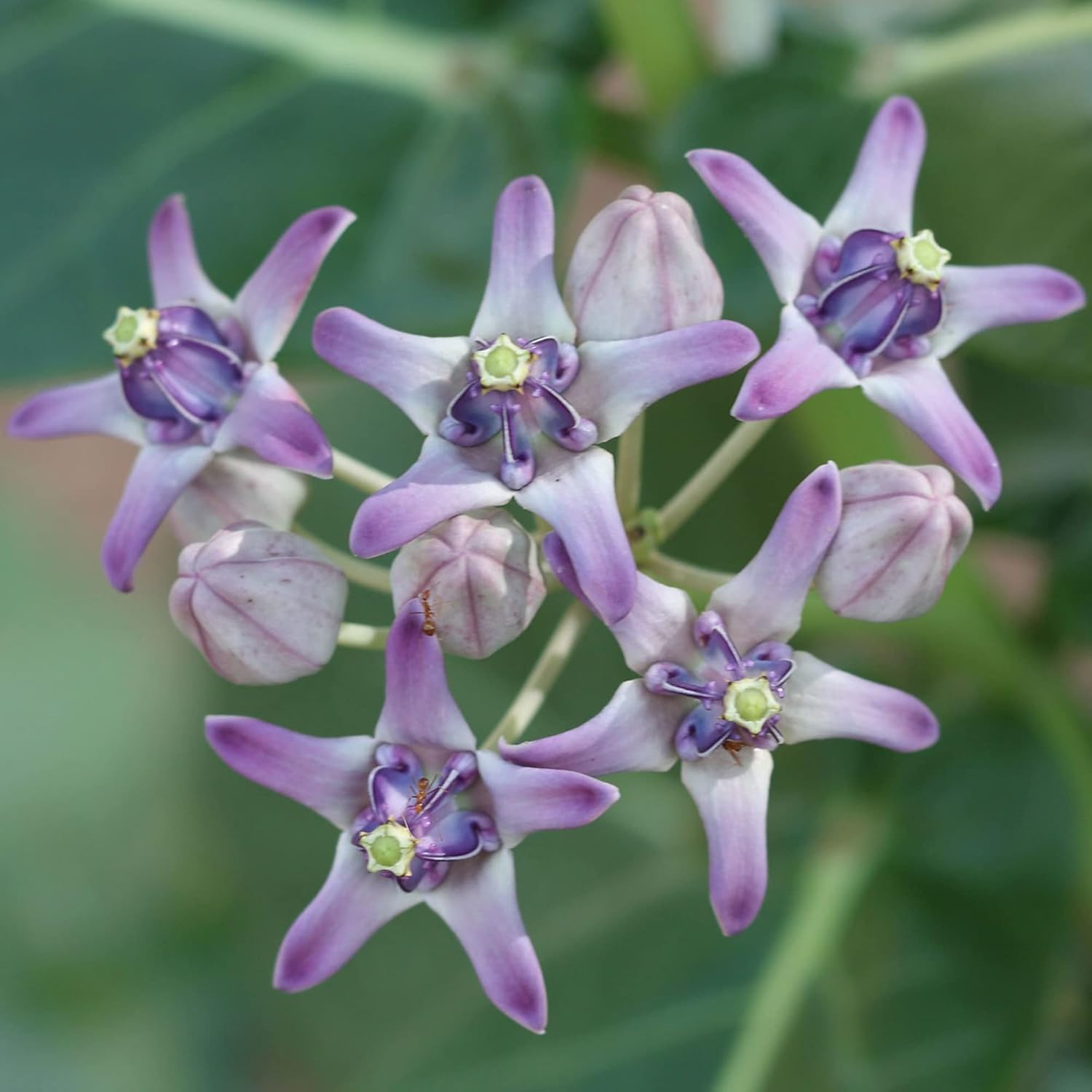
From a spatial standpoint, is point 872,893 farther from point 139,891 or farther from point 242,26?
point 139,891

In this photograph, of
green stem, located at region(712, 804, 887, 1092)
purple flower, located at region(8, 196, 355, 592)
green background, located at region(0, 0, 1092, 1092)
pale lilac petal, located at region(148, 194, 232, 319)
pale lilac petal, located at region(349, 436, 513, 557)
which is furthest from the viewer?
green stem, located at region(712, 804, 887, 1092)

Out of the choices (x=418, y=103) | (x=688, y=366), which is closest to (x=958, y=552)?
(x=688, y=366)

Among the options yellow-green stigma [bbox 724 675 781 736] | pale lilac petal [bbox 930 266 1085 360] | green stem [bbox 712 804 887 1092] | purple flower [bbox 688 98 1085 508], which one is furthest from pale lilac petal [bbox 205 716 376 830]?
green stem [bbox 712 804 887 1092]

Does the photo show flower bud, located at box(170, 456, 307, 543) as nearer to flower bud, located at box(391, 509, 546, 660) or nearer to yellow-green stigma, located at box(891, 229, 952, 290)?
flower bud, located at box(391, 509, 546, 660)

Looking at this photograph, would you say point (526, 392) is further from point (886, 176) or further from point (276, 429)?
point (886, 176)

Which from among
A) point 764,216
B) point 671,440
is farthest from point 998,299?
point 671,440

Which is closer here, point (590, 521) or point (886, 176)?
point (590, 521)

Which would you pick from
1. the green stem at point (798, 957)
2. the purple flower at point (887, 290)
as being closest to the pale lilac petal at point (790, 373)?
the purple flower at point (887, 290)
